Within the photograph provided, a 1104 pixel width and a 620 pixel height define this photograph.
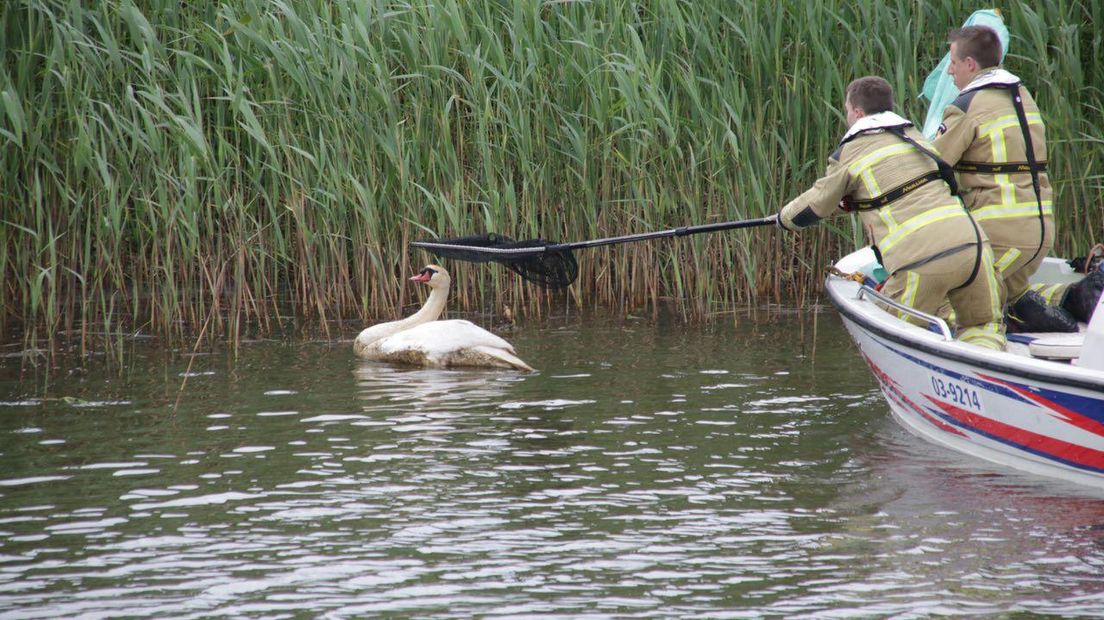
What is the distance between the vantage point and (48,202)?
29.2 ft

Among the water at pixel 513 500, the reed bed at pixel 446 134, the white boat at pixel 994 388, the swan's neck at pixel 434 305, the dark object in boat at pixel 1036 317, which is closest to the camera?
the water at pixel 513 500

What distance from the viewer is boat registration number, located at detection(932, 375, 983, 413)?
20.1ft

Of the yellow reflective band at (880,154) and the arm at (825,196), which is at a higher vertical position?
the yellow reflective band at (880,154)

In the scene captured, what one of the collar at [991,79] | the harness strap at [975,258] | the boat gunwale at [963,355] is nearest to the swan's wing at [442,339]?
the boat gunwale at [963,355]

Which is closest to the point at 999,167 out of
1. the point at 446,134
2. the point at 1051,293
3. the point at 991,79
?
the point at 991,79

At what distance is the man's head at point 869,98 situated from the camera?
6.66 metres

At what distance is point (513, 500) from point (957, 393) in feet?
6.48

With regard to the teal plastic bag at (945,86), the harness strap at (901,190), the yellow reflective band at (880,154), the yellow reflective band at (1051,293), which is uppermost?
the teal plastic bag at (945,86)

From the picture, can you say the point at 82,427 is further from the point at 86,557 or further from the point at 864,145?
the point at 864,145

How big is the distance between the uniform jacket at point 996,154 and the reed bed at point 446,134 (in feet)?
8.21

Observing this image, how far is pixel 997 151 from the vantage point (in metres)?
6.77

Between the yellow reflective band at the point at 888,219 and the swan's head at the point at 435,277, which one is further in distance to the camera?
the swan's head at the point at 435,277

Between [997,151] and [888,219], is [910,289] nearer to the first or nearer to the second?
[888,219]

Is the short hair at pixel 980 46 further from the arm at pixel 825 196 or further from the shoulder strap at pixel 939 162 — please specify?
the arm at pixel 825 196
